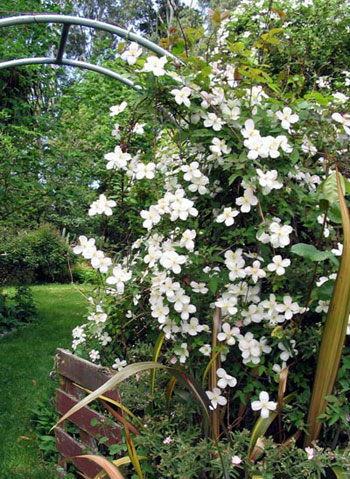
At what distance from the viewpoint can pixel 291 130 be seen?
1.51 metres

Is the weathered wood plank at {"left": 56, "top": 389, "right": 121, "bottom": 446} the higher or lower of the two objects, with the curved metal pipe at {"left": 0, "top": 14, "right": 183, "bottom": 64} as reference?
lower

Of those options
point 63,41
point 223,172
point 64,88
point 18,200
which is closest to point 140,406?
point 223,172

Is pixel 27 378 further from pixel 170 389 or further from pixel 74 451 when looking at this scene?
pixel 170 389

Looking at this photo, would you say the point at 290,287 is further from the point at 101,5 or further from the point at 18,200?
the point at 101,5

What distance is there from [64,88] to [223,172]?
408 cm

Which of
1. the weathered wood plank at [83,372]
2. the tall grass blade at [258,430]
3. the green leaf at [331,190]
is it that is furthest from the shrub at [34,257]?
the green leaf at [331,190]

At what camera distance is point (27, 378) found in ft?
12.2

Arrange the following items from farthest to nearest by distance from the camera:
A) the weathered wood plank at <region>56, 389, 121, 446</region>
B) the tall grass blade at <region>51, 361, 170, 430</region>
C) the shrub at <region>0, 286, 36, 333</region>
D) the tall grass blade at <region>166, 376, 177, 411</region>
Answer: the shrub at <region>0, 286, 36, 333</region> < the weathered wood plank at <region>56, 389, 121, 446</region> < the tall grass blade at <region>166, 376, 177, 411</region> < the tall grass blade at <region>51, 361, 170, 430</region>

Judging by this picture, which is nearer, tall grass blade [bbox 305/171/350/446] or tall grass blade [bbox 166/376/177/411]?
tall grass blade [bbox 305/171/350/446]

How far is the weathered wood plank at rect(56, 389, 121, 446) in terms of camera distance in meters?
1.68

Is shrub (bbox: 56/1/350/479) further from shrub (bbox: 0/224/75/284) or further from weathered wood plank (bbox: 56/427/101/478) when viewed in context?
shrub (bbox: 0/224/75/284)

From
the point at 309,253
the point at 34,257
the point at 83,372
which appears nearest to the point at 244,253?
the point at 309,253

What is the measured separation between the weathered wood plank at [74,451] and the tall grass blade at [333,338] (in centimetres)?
85

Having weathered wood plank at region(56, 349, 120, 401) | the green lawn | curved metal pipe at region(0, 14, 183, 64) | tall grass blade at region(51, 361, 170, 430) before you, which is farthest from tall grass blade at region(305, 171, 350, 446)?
the green lawn
